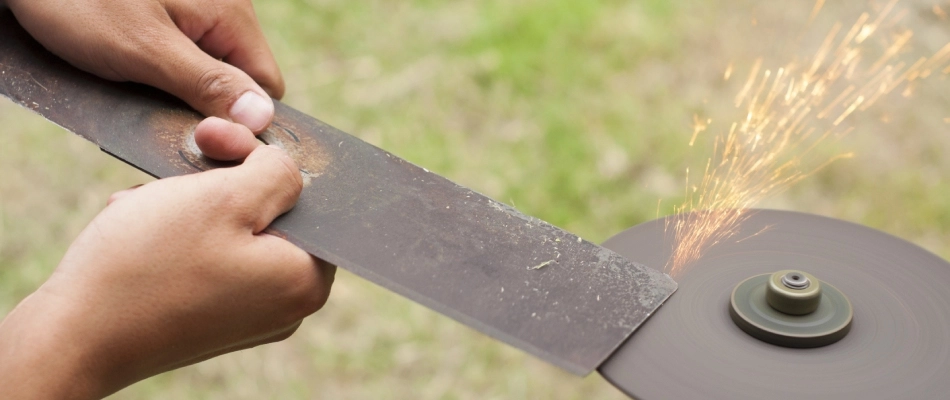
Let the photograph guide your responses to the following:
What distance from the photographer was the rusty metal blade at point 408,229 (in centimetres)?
149

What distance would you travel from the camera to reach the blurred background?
Result: 3246mm

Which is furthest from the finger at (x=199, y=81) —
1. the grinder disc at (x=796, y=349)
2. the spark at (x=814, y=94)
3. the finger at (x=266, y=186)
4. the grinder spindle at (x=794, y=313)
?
the spark at (x=814, y=94)

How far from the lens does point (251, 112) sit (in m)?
1.92

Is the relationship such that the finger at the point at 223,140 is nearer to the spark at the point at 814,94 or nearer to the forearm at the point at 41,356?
the forearm at the point at 41,356

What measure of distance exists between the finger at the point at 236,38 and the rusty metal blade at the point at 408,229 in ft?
0.86

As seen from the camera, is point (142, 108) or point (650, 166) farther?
point (650, 166)

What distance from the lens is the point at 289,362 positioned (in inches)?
129

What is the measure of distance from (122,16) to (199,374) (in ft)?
5.74

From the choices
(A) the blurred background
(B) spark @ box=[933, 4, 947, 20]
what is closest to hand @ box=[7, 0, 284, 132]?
(A) the blurred background

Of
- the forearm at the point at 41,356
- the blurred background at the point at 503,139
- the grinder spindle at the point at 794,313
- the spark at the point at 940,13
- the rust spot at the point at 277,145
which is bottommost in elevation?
the blurred background at the point at 503,139

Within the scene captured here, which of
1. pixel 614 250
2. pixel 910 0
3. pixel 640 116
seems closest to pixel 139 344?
Result: pixel 614 250

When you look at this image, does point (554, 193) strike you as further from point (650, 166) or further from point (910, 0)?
point (910, 0)

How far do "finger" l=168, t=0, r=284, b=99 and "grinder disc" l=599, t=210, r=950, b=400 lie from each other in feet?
3.76

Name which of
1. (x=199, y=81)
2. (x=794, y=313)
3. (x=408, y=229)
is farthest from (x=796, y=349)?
(x=199, y=81)
